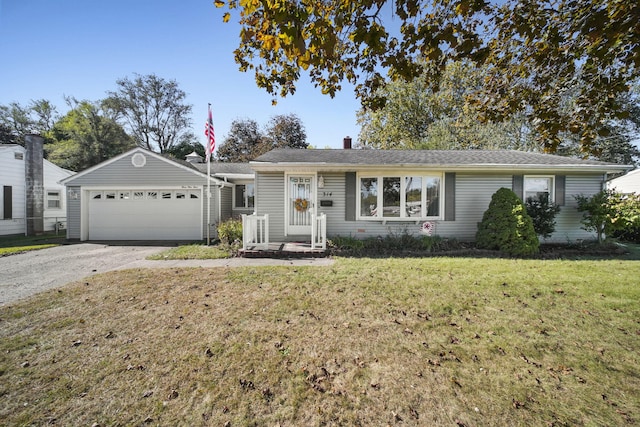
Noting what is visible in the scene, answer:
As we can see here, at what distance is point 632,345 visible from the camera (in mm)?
3117

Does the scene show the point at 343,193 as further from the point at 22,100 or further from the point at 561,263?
the point at 22,100

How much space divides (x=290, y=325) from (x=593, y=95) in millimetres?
6044

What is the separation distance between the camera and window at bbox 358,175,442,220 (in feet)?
30.1

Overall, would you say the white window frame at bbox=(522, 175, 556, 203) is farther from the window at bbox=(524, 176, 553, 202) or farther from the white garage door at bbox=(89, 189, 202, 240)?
the white garage door at bbox=(89, 189, 202, 240)

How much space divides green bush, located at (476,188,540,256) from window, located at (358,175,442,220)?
1.73 m

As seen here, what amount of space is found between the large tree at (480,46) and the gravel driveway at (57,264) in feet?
20.0

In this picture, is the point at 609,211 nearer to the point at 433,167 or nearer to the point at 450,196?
the point at 450,196

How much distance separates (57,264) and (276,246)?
19.5 ft

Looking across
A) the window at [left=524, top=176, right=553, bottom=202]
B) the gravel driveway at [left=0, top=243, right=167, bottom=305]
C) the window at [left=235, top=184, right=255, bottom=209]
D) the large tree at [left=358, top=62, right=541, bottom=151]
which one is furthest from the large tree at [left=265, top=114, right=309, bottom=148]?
the window at [left=524, top=176, right=553, bottom=202]

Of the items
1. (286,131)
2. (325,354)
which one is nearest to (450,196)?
(325,354)

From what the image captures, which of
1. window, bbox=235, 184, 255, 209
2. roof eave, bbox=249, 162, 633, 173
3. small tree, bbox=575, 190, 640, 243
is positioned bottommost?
small tree, bbox=575, 190, 640, 243

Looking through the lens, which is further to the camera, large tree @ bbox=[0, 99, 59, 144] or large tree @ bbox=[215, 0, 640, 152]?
large tree @ bbox=[0, 99, 59, 144]

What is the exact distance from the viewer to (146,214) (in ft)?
37.7

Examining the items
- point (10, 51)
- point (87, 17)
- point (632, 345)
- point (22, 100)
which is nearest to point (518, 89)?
point (632, 345)
